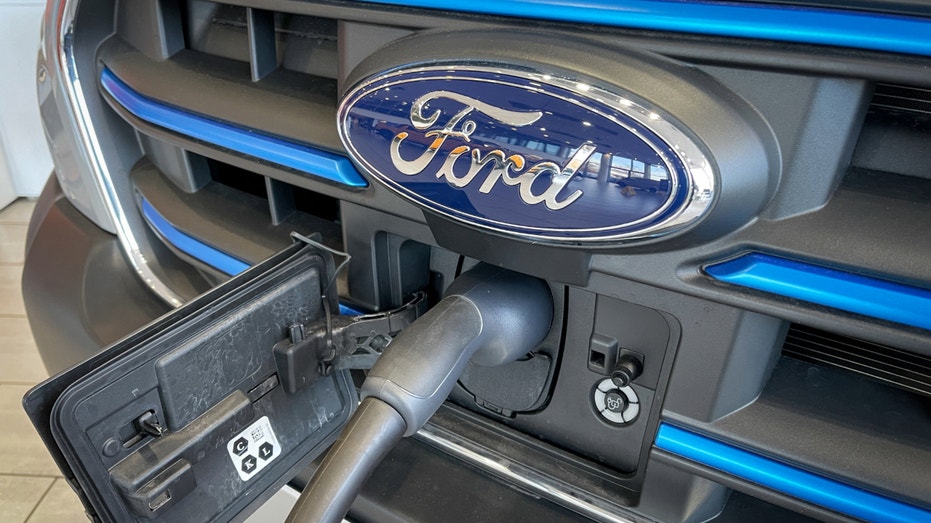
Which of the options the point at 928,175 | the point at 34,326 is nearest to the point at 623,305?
the point at 928,175

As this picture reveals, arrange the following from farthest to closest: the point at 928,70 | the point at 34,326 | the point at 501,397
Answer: the point at 34,326 → the point at 501,397 → the point at 928,70

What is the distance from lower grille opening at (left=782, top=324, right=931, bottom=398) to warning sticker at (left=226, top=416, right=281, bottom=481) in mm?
508

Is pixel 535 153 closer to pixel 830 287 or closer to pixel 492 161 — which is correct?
pixel 492 161

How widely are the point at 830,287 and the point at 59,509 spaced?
1701 mm

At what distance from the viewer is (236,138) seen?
0.78 meters

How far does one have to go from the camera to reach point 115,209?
40.9 inches

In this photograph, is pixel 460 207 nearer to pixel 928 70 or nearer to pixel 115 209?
pixel 928 70

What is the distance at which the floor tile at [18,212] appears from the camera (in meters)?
3.06

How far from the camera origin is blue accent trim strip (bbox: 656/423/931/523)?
561 millimetres

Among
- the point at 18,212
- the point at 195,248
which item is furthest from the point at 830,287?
the point at 18,212

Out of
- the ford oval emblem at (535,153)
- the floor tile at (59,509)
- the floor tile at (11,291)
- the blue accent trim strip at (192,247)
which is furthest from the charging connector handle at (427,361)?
the floor tile at (11,291)

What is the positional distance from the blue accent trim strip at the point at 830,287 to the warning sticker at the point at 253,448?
462 millimetres

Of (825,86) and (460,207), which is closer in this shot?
(825,86)

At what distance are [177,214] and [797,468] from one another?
2.57ft
